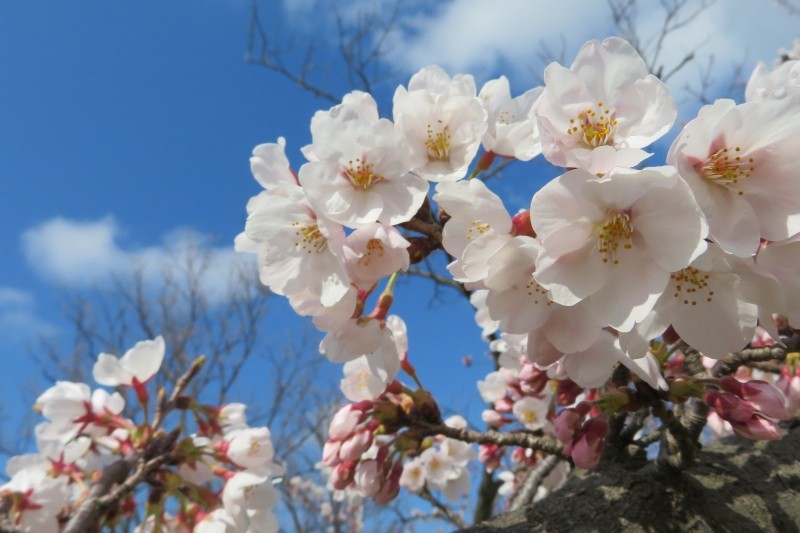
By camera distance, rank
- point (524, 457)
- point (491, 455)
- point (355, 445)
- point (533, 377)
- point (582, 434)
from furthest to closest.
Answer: point (524, 457), point (491, 455), point (533, 377), point (355, 445), point (582, 434)

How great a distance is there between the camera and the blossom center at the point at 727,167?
0.67 meters

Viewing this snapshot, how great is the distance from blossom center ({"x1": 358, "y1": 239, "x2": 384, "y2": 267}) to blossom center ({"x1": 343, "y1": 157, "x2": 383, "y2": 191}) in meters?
0.08

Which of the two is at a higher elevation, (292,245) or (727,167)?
(292,245)

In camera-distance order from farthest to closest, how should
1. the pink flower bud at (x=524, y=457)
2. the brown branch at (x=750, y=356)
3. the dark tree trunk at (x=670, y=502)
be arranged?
1. the pink flower bud at (x=524, y=457)
2. the brown branch at (x=750, y=356)
3. the dark tree trunk at (x=670, y=502)

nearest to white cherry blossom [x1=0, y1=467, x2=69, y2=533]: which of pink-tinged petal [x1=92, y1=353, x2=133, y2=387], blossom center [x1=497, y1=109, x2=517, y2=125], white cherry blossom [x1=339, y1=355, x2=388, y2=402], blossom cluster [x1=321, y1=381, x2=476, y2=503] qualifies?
pink-tinged petal [x1=92, y1=353, x2=133, y2=387]

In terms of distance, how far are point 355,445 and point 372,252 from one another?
57cm

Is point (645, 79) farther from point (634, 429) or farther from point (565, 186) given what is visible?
point (634, 429)

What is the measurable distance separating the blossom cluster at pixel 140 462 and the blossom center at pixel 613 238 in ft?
4.17

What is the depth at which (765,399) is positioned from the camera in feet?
3.06

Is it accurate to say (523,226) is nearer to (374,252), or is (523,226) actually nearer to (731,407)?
(374,252)

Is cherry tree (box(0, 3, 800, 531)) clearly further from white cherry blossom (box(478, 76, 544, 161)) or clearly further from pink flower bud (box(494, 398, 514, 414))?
pink flower bud (box(494, 398, 514, 414))

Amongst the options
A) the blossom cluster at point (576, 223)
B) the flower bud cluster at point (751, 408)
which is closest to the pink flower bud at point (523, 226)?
the blossom cluster at point (576, 223)

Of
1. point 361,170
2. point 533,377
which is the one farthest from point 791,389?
point 361,170

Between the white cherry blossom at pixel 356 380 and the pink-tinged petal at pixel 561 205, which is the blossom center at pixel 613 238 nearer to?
the pink-tinged petal at pixel 561 205
